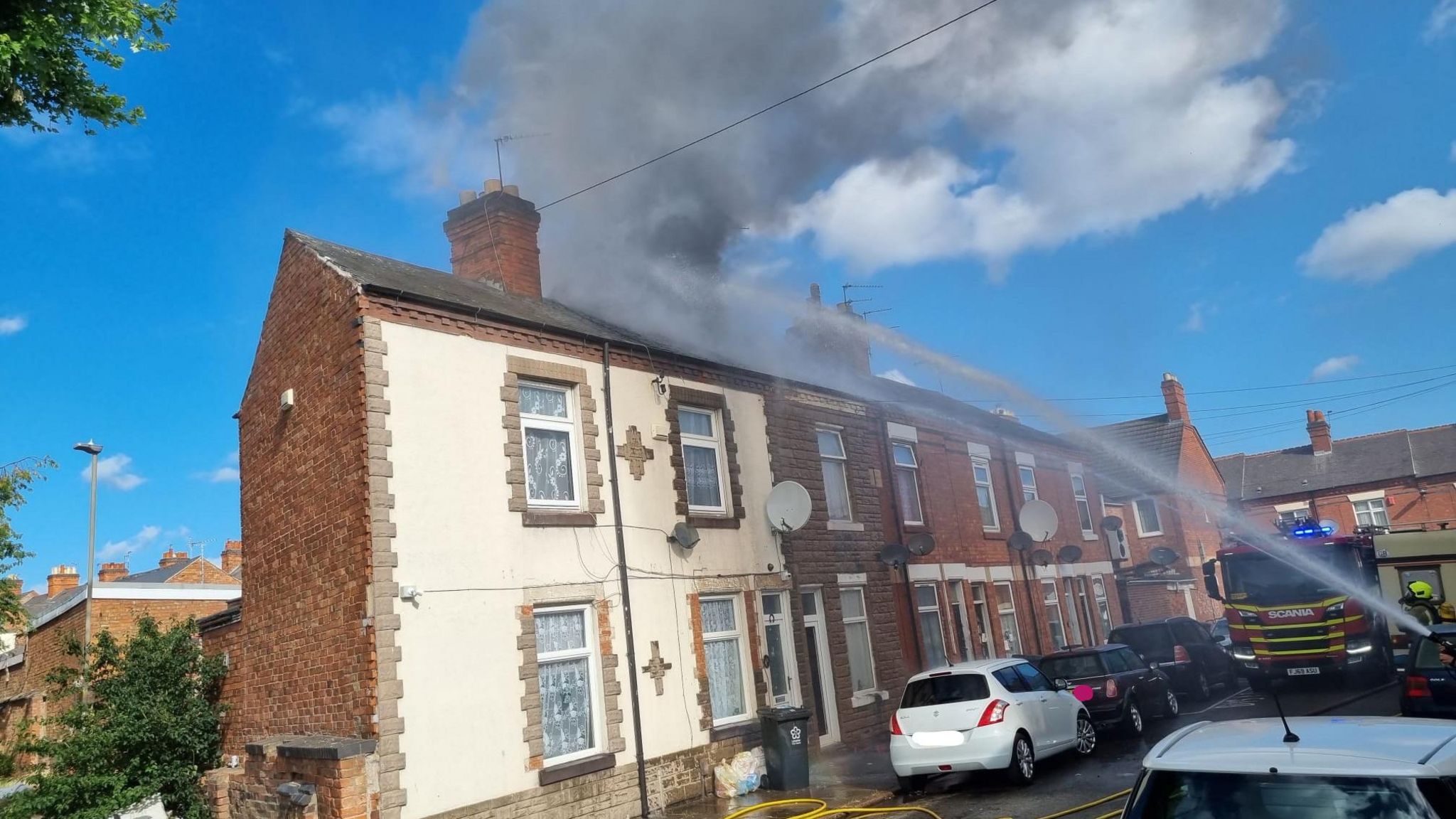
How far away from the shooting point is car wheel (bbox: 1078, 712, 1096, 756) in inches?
518

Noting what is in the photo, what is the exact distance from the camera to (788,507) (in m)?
15.7

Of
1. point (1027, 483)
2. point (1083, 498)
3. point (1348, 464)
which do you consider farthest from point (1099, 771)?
point (1348, 464)

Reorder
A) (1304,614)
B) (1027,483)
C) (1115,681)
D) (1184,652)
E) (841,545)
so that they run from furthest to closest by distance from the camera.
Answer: (1027,483) < (1184,652) < (841,545) < (1304,614) < (1115,681)

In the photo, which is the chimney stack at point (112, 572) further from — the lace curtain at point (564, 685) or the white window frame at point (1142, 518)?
the white window frame at point (1142, 518)

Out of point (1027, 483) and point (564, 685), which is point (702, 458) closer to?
point (564, 685)

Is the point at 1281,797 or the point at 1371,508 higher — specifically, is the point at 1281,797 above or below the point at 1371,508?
below

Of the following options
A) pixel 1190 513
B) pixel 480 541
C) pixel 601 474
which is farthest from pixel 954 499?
pixel 1190 513

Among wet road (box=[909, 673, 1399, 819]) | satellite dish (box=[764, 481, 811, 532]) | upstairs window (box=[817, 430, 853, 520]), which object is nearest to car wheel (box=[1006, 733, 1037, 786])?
wet road (box=[909, 673, 1399, 819])

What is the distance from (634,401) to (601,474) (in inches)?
57.8

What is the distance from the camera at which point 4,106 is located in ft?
28.0

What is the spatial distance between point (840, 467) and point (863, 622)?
301 cm

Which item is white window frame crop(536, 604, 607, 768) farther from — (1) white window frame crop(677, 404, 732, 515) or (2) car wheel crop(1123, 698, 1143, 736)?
(2) car wheel crop(1123, 698, 1143, 736)

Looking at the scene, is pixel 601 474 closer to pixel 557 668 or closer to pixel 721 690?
pixel 557 668

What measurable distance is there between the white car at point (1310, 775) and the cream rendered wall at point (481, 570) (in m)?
8.29
